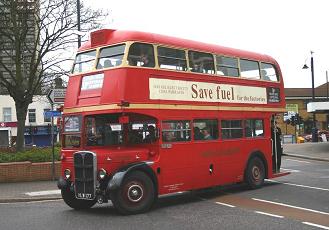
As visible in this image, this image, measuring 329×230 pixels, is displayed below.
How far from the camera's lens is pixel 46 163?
2006 cm

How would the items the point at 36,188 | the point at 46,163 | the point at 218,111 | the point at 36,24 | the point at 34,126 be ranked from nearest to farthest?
the point at 218,111 → the point at 36,188 → the point at 46,163 → the point at 36,24 → the point at 34,126

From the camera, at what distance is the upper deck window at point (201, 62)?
46.9ft

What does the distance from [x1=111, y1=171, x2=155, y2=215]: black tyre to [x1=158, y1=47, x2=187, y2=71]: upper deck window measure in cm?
280

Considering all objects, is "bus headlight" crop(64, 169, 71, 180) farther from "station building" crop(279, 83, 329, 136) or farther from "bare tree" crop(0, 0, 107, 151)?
"station building" crop(279, 83, 329, 136)

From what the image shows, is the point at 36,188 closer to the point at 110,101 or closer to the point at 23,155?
the point at 23,155

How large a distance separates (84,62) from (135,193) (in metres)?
3.58

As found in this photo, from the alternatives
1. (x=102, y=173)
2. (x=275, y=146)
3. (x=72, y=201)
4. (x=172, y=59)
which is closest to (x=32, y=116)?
(x=275, y=146)

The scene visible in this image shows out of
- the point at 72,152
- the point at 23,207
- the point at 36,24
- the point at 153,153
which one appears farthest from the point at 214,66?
the point at 36,24

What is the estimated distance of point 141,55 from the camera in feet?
42.1

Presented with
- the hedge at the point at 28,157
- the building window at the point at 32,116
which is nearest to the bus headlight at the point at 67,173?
the hedge at the point at 28,157

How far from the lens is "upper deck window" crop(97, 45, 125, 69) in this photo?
12.7m

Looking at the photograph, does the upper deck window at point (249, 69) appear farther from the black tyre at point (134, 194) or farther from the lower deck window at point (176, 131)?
the black tyre at point (134, 194)

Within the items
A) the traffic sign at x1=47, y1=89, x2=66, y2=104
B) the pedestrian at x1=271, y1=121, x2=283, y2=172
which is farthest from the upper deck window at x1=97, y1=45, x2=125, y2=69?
the pedestrian at x1=271, y1=121, x2=283, y2=172

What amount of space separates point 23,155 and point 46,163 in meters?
1.04
